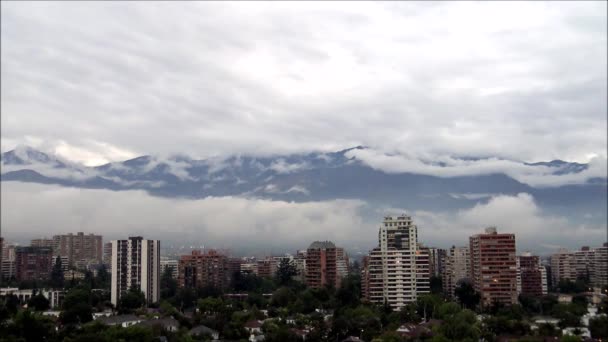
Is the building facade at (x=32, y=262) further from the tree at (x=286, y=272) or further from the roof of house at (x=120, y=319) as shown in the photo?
the roof of house at (x=120, y=319)

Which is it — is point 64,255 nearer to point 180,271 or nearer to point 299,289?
point 180,271

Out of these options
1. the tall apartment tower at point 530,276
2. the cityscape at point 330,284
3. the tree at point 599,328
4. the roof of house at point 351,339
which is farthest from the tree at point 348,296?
the tall apartment tower at point 530,276

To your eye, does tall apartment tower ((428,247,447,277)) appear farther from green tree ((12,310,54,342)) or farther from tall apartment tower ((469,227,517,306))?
green tree ((12,310,54,342))

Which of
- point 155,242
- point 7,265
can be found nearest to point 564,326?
point 155,242

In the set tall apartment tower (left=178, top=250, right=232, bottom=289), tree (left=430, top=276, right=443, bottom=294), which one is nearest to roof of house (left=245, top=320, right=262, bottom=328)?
tree (left=430, top=276, right=443, bottom=294)

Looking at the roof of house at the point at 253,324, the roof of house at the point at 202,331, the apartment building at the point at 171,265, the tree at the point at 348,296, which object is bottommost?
the roof of house at the point at 253,324

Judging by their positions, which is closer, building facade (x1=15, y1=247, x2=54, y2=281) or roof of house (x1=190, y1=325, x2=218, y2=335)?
roof of house (x1=190, y1=325, x2=218, y2=335)

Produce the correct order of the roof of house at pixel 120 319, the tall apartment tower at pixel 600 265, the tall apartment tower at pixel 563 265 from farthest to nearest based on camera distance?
the tall apartment tower at pixel 563 265
the tall apartment tower at pixel 600 265
the roof of house at pixel 120 319

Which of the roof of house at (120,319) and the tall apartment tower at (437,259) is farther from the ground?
the tall apartment tower at (437,259)
